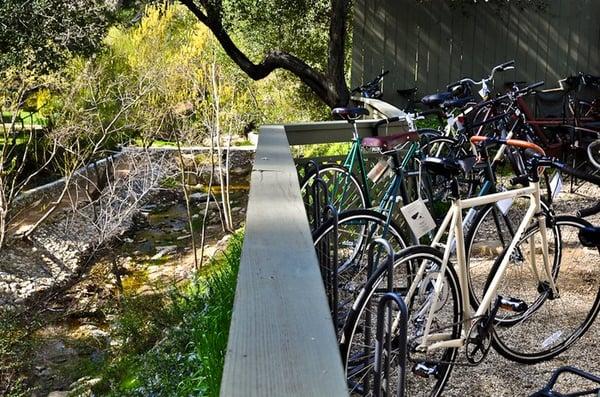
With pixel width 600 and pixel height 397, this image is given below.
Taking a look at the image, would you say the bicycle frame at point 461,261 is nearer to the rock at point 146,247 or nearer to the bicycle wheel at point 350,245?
the bicycle wheel at point 350,245

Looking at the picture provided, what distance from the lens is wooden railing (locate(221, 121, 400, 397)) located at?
99 cm

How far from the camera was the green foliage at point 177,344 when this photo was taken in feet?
10.1

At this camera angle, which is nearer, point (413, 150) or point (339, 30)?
Result: point (413, 150)

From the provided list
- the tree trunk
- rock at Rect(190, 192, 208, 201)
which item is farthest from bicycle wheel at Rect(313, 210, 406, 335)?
rock at Rect(190, 192, 208, 201)

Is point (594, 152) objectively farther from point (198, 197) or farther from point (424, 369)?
point (198, 197)

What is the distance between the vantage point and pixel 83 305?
→ 10656mm

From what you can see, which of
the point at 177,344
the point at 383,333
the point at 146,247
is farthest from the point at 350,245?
the point at 146,247

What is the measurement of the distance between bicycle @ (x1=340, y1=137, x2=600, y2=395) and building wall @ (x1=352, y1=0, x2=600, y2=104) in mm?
6028

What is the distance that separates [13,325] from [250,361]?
892cm

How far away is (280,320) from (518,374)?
2.53 meters

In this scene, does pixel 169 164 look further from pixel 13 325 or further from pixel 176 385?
pixel 176 385

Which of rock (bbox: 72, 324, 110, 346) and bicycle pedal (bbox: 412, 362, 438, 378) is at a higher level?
bicycle pedal (bbox: 412, 362, 438, 378)

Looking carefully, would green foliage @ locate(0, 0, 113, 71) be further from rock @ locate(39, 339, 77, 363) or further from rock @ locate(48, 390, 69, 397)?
rock @ locate(48, 390, 69, 397)

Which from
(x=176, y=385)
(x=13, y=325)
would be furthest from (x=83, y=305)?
(x=176, y=385)
